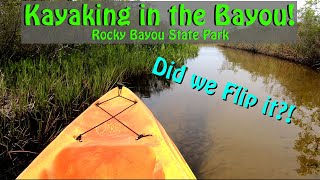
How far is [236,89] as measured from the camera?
11.1 metres

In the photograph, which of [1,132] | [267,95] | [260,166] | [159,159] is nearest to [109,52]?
[267,95]

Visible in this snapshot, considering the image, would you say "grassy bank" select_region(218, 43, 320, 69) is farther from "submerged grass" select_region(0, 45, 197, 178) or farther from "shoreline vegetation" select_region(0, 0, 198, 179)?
"submerged grass" select_region(0, 45, 197, 178)

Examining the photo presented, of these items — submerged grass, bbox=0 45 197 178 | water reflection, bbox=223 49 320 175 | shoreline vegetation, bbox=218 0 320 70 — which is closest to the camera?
submerged grass, bbox=0 45 197 178

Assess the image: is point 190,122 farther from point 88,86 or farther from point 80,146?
point 80,146

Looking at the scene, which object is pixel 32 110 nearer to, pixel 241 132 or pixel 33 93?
pixel 33 93

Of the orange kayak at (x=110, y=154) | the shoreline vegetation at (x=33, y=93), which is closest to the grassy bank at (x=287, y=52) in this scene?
the shoreline vegetation at (x=33, y=93)

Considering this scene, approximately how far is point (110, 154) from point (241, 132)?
347cm

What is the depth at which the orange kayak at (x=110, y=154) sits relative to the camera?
9.93ft

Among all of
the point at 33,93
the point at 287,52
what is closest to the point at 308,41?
the point at 287,52

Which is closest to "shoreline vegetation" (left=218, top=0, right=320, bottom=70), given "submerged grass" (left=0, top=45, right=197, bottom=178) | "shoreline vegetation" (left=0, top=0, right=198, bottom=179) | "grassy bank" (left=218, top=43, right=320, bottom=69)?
"grassy bank" (left=218, top=43, right=320, bottom=69)

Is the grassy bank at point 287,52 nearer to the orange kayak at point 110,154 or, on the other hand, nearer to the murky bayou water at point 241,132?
the murky bayou water at point 241,132

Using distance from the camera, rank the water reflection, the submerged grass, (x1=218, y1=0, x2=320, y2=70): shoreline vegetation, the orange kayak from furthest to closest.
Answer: (x1=218, y1=0, x2=320, y2=70): shoreline vegetation → the water reflection → the submerged grass → the orange kayak

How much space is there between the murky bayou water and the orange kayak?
4.08 feet

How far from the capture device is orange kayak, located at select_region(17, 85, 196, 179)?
3027 mm
